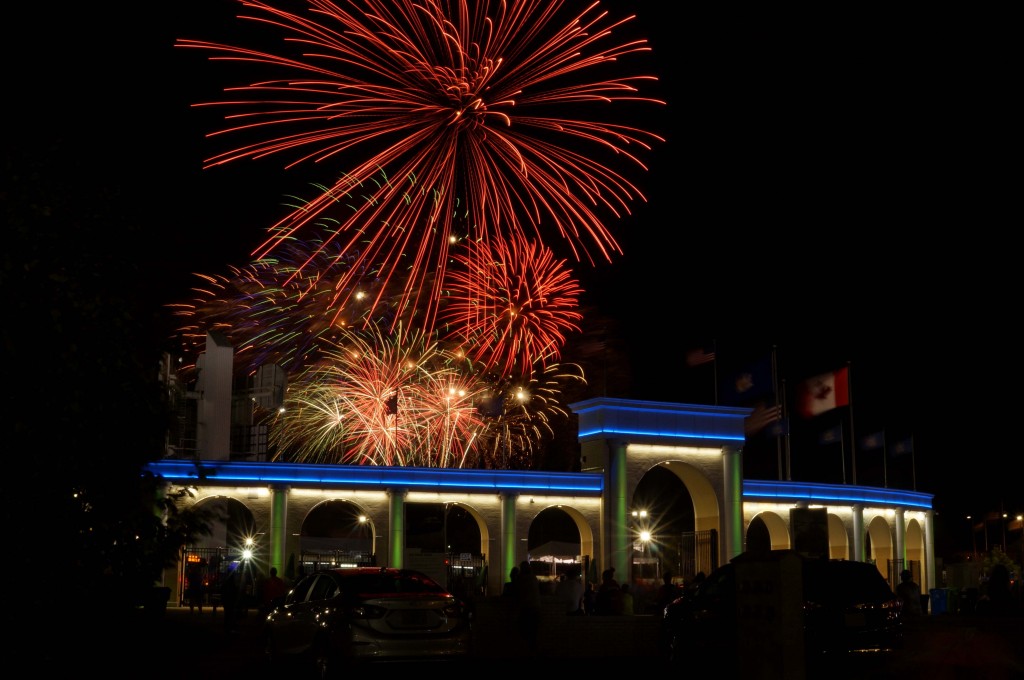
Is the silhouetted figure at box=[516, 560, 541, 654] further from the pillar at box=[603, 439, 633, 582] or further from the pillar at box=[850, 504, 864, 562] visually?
the pillar at box=[850, 504, 864, 562]

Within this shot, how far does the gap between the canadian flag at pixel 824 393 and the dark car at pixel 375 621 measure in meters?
Answer: 24.7

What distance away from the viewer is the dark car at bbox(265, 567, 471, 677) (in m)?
14.9

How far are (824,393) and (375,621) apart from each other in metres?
26.5

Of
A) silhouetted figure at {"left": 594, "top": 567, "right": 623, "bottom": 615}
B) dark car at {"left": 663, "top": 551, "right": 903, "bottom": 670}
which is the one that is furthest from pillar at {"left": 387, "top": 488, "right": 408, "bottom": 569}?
dark car at {"left": 663, "top": 551, "right": 903, "bottom": 670}

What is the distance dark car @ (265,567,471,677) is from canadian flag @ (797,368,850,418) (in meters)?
24.7

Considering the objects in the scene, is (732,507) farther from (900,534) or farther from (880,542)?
(880,542)

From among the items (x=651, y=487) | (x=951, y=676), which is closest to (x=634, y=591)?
(x=951, y=676)

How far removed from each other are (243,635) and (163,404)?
63.9ft

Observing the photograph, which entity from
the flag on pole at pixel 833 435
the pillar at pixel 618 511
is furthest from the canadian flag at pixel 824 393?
the pillar at pixel 618 511

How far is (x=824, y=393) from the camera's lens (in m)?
38.5

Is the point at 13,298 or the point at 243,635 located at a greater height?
the point at 13,298

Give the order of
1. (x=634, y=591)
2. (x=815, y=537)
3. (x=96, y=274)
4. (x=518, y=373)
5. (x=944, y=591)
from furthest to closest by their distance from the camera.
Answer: (x=518, y=373) → (x=944, y=591) → (x=634, y=591) → (x=815, y=537) → (x=96, y=274)

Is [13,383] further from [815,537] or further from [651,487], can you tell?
[651,487]

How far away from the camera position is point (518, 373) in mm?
44500
